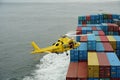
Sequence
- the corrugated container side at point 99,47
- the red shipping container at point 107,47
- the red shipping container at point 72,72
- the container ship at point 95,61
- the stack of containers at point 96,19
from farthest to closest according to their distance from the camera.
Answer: the stack of containers at point 96,19, the corrugated container side at point 99,47, the red shipping container at point 107,47, the red shipping container at point 72,72, the container ship at point 95,61

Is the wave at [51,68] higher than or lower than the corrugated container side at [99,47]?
lower

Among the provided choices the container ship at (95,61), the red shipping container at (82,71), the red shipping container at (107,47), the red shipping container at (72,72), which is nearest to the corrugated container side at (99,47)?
the container ship at (95,61)

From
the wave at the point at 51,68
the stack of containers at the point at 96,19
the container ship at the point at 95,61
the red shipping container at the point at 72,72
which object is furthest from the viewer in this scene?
the stack of containers at the point at 96,19

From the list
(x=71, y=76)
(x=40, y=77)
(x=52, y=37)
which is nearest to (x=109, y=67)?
(x=71, y=76)

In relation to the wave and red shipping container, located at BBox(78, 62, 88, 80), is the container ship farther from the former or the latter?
the wave

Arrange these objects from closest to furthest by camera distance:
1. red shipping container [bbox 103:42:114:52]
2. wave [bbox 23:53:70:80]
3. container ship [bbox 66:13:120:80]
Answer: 1. container ship [bbox 66:13:120:80]
2. red shipping container [bbox 103:42:114:52]
3. wave [bbox 23:53:70:80]

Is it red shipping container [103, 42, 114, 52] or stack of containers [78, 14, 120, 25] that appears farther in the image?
stack of containers [78, 14, 120, 25]

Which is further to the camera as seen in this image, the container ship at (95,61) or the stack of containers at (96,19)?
the stack of containers at (96,19)

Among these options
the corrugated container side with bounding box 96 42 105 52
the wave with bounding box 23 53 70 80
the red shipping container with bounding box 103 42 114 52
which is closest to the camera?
the red shipping container with bounding box 103 42 114 52

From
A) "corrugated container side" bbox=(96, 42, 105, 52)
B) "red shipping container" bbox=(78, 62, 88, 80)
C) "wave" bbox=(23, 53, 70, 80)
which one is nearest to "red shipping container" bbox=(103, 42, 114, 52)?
"corrugated container side" bbox=(96, 42, 105, 52)

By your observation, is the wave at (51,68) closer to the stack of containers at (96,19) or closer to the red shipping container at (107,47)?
the red shipping container at (107,47)
